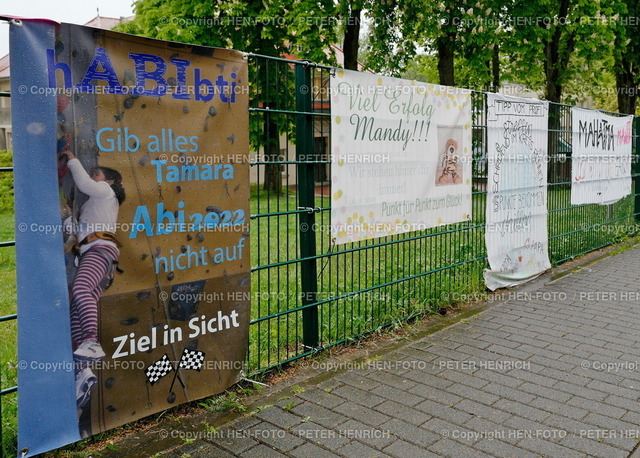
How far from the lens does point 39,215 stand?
3.03 metres

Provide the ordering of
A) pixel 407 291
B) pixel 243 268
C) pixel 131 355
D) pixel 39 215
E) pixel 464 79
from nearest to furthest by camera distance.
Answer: pixel 39 215, pixel 131 355, pixel 243 268, pixel 407 291, pixel 464 79

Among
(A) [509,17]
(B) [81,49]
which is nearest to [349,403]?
(B) [81,49]

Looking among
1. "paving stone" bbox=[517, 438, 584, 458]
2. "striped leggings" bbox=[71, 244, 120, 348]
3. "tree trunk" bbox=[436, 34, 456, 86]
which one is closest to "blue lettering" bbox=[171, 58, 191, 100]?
"striped leggings" bbox=[71, 244, 120, 348]

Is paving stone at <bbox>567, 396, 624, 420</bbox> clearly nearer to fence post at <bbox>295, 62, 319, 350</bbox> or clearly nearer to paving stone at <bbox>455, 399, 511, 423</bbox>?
paving stone at <bbox>455, 399, 511, 423</bbox>

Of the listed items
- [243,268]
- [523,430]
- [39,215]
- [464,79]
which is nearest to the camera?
[39,215]

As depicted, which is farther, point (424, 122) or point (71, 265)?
point (424, 122)

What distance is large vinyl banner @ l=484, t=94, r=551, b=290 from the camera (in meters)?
6.97

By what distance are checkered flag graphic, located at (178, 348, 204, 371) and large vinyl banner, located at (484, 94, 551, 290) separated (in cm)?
408

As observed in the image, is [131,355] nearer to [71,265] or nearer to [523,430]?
[71,265]

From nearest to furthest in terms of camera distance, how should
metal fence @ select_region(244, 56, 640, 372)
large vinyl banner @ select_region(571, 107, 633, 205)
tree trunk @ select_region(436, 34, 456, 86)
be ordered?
metal fence @ select_region(244, 56, 640, 372)
large vinyl banner @ select_region(571, 107, 633, 205)
tree trunk @ select_region(436, 34, 456, 86)

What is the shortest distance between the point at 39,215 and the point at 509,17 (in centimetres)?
1706

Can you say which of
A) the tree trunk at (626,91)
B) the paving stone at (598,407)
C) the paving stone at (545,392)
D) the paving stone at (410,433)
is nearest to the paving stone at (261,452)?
the paving stone at (410,433)

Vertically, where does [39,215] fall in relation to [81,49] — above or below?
below

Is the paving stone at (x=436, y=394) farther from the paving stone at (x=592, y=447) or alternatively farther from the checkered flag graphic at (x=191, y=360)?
the checkered flag graphic at (x=191, y=360)
